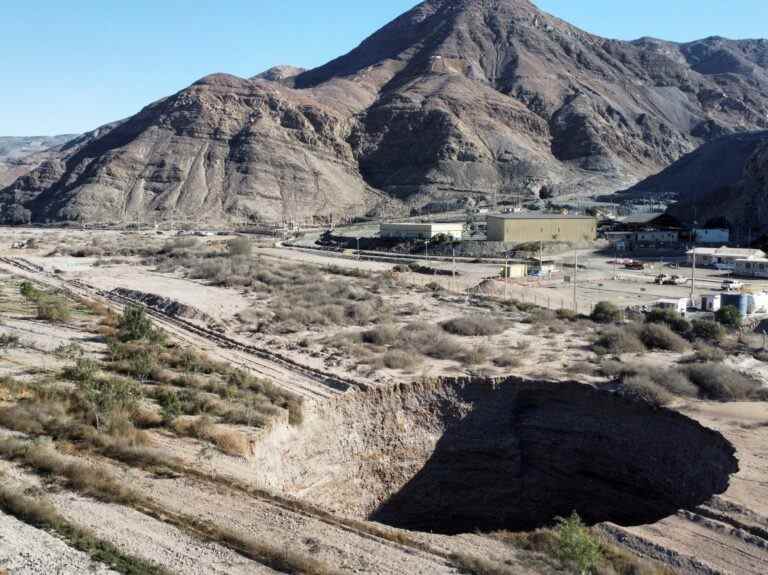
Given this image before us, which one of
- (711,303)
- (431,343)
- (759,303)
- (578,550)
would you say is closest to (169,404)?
(578,550)

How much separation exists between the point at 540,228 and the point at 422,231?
10825 millimetres

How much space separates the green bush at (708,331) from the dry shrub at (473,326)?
7.00 metres

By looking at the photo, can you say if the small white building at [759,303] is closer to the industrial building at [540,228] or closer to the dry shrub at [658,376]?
the dry shrub at [658,376]

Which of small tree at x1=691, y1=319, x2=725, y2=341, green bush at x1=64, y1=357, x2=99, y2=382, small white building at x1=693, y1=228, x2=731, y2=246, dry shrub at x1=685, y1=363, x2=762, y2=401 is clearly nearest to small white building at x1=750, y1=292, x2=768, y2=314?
small tree at x1=691, y1=319, x2=725, y2=341

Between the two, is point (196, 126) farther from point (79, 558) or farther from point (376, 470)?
point (79, 558)

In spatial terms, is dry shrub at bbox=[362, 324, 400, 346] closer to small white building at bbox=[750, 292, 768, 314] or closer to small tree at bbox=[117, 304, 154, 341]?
small tree at bbox=[117, 304, 154, 341]

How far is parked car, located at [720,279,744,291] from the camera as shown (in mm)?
40088

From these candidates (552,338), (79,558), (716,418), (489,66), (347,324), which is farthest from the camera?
(489,66)

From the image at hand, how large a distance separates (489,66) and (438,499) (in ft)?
483

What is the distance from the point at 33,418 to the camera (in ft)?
47.4

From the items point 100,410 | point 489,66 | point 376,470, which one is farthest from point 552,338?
point 489,66

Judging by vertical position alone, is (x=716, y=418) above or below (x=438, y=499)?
above

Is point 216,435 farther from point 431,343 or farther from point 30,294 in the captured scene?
point 30,294

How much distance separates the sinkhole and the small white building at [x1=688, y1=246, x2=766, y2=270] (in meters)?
35.5
